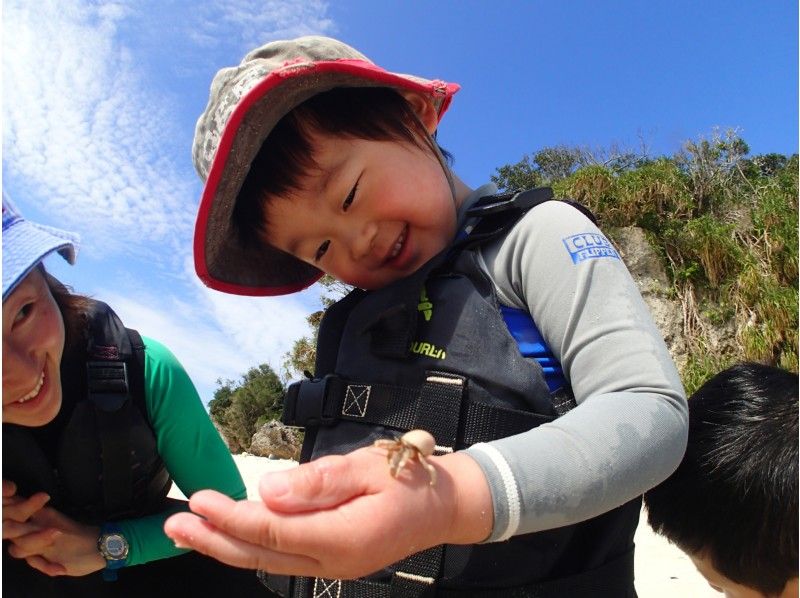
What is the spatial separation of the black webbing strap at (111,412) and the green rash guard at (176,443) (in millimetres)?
114

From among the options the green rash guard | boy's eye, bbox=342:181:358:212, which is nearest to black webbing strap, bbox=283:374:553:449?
boy's eye, bbox=342:181:358:212

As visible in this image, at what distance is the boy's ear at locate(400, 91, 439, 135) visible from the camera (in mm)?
2070

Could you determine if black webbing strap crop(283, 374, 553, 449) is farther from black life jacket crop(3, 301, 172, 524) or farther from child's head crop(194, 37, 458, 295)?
black life jacket crop(3, 301, 172, 524)

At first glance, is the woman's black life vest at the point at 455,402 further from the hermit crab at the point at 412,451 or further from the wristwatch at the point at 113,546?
the wristwatch at the point at 113,546

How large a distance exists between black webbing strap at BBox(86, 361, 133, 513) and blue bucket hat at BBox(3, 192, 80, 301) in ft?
1.65

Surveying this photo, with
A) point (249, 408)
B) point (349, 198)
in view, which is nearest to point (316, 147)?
point (349, 198)

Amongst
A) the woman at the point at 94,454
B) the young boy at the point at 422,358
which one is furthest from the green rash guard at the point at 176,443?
the young boy at the point at 422,358

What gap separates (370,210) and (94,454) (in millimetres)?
1392

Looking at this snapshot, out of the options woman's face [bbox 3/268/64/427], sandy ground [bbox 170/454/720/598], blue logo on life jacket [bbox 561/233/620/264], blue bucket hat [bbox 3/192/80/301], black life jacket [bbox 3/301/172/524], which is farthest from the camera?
sandy ground [bbox 170/454/720/598]

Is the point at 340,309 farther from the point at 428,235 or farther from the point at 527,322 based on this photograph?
the point at 527,322

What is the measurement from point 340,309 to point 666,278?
10.3m

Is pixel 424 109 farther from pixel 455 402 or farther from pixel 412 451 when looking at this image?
pixel 412 451

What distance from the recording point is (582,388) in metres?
1.33

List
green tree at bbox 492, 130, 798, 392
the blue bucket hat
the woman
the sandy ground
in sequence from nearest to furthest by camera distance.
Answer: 1. the blue bucket hat
2. the woman
3. the sandy ground
4. green tree at bbox 492, 130, 798, 392
